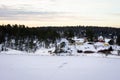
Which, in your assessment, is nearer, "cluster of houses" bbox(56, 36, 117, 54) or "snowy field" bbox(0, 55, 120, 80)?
"snowy field" bbox(0, 55, 120, 80)

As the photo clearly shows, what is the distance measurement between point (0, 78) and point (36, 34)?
124ft

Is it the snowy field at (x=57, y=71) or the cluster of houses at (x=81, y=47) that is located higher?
the snowy field at (x=57, y=71)

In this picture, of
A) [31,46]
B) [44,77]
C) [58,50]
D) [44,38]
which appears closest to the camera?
[44,77]

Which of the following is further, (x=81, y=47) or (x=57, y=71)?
(x=81, y=47)

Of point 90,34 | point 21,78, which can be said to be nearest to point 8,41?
point 90,34

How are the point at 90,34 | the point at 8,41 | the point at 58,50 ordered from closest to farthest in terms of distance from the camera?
1. the point at 58,50
2. the point at 8,41
3. the point at 90,34

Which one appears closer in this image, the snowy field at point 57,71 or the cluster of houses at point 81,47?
the snowy field at point 57,71

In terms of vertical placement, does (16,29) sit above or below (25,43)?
above

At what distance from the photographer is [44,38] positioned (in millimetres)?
43750

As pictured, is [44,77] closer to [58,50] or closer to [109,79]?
[109,79]

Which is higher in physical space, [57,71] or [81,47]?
[57,71]

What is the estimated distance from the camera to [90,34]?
49188 mm

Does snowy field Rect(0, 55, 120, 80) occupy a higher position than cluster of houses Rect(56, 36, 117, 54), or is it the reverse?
snowy field Rect(0, 55, 120, 80)

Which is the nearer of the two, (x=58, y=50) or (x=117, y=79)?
(x=117, y=79)
